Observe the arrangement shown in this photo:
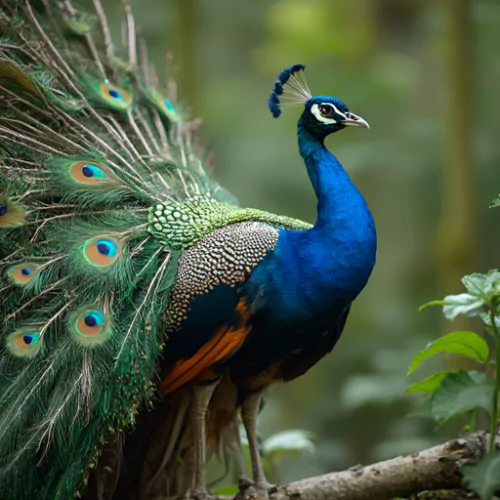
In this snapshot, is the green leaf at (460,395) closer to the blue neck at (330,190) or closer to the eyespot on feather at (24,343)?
the blue neck at (330,190)

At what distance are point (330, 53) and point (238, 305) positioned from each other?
12.5 ft

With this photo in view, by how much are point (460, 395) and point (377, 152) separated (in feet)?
11.3

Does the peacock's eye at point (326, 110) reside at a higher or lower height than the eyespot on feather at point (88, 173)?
higher

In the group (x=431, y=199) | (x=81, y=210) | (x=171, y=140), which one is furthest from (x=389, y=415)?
(x=81, y=210)

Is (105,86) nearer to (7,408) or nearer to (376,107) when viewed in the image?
(7,408)

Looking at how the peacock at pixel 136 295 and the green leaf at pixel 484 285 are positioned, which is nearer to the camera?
the green leaf at pixel 484 285

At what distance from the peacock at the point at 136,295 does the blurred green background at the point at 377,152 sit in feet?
4.23

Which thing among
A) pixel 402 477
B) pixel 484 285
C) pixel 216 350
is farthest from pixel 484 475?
pixel 216 350

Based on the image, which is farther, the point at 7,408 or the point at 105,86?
the point at 105,86

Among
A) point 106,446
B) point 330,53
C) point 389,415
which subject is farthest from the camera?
point 389,415

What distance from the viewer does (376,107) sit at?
6.86 metres

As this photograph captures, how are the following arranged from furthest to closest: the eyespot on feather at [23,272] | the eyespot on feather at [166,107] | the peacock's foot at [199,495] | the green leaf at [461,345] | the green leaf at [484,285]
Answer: the eyespot on feather at [166,107] < the peacock's foot at [199,495] < the eyespot on feather at [23,272] < the green leaf at [461,345] < the green leaf at [484,285]

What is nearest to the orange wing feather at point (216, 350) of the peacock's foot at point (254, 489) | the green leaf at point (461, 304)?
the peacock's foot at point (254, 489)

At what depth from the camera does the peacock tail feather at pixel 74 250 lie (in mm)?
2941
